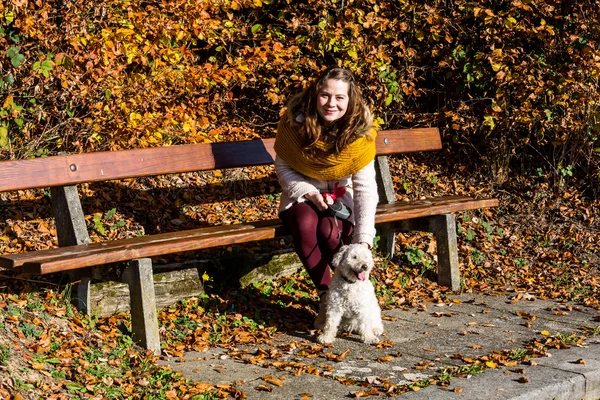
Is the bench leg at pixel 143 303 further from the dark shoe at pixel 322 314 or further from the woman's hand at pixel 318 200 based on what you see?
the woman's hand at pixel 318 200

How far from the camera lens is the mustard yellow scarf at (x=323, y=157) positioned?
5.22m

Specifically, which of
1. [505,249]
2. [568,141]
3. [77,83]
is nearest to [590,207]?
[568,141]

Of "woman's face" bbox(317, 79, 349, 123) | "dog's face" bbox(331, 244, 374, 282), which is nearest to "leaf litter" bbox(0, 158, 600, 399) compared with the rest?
"dog's face" bbox(331, 244, 374, 282)

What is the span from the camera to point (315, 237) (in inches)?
204

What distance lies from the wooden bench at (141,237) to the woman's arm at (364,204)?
0.37 metres

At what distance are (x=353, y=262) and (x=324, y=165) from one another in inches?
30.5

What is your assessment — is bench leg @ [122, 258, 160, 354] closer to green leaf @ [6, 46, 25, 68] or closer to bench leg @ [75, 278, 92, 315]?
bench leg @ [75, 278, 92, 315]

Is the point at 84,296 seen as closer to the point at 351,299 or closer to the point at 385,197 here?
the point at 351,299

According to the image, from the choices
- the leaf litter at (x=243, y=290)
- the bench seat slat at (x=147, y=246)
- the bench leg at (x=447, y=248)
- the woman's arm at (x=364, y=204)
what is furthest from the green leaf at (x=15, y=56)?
the bench leg at (x=447, y=248)

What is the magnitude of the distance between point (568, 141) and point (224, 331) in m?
4.57

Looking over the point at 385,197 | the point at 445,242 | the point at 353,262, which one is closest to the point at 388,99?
the point at 385,197

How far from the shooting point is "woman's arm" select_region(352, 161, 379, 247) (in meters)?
5.17

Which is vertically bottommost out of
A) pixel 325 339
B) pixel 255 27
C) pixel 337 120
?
pixel 325 339

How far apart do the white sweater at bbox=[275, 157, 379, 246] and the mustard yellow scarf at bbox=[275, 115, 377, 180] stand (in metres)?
0.05
